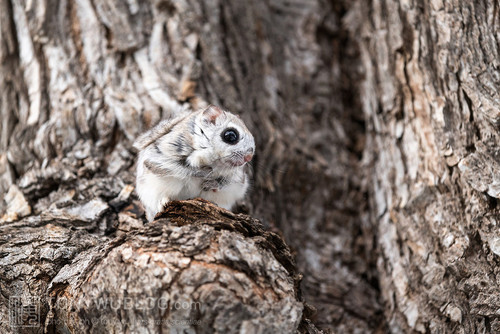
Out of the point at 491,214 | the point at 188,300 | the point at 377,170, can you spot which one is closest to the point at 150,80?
the point at 377,170

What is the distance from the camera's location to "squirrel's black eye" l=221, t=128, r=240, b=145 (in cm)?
386

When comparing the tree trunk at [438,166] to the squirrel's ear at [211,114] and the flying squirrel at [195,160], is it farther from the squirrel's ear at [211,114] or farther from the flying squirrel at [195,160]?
the squirrel's ear at [211,114]

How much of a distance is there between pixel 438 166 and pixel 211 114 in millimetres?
1730

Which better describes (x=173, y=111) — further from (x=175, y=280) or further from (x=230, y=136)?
(x=175, y=280)

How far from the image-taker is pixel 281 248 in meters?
3.31

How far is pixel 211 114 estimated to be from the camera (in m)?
3.91

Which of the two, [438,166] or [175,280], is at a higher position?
[438,166]

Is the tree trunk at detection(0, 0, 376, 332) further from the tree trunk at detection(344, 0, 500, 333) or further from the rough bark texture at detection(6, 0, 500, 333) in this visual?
the tree trunk at detection(344, 0, 500, 333)

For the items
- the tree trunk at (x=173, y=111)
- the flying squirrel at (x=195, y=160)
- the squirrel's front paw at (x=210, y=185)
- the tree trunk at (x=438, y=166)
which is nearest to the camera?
the tree trunk at (x=438, y=166)

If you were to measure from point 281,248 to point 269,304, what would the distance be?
525mm

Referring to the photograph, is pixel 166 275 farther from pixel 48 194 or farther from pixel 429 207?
pixel 429 207

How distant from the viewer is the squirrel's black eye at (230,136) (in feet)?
12.7

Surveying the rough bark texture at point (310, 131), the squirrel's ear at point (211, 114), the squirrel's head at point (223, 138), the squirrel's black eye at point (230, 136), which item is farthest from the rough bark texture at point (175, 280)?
the squirrel's ear at point (211, 114)

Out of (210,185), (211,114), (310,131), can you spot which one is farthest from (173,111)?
(310,131)
